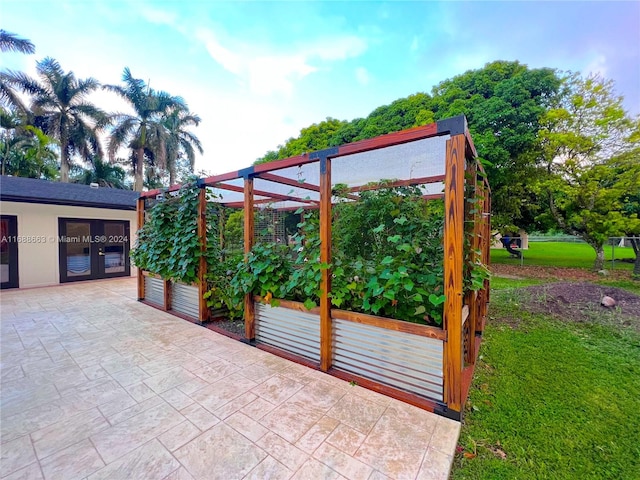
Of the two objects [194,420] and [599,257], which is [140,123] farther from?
[599,257]

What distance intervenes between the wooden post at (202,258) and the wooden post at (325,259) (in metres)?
2.07

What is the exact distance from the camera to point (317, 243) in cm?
256

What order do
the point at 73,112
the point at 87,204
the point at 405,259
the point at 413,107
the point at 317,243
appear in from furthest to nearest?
the point at 73,112, the point at 413,107, the point at 87,204, the point at 317,243, the point at 405,259

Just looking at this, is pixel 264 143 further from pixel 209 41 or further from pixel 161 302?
pixel 161 302

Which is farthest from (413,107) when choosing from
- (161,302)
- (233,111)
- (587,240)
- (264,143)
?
(161,302)

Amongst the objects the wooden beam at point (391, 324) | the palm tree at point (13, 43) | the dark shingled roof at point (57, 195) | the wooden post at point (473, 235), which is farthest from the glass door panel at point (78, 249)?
the palm tree at point (13, 43)

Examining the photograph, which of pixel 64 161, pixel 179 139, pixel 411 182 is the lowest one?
pixel 411 182

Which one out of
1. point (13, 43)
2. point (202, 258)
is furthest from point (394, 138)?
point (13, 43)

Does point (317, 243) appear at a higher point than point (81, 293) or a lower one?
higher

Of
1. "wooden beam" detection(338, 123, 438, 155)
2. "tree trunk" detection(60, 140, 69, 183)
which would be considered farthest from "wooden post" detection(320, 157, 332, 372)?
"tree trunk" detection(60, 140, 69, 183)

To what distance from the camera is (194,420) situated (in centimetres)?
179

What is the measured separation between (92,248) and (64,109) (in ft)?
37.2

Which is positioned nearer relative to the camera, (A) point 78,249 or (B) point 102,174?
(A) point 78,249

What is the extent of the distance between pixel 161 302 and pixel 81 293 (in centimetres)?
265
